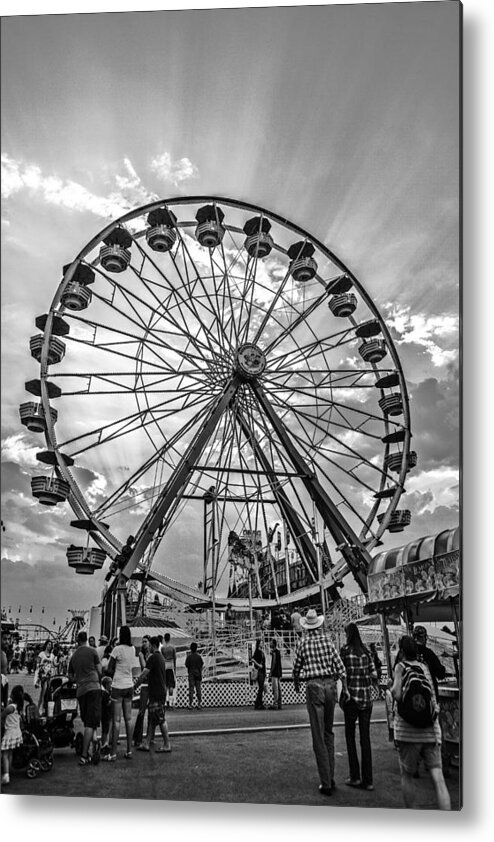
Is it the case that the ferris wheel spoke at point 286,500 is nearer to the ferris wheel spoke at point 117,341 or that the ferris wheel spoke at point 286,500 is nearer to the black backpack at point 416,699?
the ferris wheel spoke at point 117,341

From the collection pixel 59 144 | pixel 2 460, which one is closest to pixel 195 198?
pixel 59 144

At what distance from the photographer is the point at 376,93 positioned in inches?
258

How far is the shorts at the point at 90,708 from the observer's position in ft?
18.3

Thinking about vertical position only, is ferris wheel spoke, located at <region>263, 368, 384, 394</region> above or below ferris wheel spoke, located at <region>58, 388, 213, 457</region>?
above

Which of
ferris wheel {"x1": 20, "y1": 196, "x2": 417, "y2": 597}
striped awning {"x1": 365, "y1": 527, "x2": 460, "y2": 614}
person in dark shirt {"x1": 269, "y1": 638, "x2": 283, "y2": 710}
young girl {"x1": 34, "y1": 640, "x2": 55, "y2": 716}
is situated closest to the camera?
striped awning {"x1": 365, "y1": 527, "x2": 460, "y2": 614}

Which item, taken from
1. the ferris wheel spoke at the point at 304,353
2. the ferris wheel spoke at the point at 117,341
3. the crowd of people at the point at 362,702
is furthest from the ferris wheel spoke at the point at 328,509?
the crowd of people at the point at 362,702

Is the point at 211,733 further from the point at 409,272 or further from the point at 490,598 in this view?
the point at 409,272

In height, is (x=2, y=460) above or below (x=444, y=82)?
below

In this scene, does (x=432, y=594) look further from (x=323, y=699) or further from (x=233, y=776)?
(x=233, y=776)

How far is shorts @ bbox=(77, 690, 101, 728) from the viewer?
5574 millimetres

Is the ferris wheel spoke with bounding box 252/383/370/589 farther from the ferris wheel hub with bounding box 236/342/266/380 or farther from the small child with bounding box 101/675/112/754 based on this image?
the small child with bounding box 101/675/112/754

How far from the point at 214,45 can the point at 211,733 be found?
6086mm

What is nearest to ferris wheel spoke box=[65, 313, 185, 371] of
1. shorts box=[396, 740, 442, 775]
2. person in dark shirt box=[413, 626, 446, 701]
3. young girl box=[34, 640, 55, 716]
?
young girl box=[34, 640, 55, 716]

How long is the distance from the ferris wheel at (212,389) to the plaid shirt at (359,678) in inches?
→ 134
